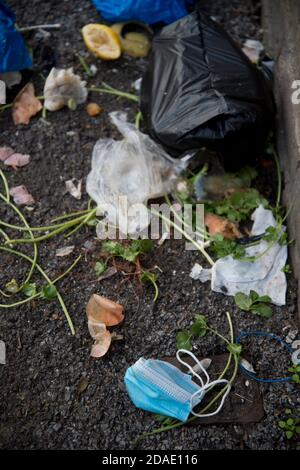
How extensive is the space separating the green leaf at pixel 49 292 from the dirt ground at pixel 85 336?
0.11 feet

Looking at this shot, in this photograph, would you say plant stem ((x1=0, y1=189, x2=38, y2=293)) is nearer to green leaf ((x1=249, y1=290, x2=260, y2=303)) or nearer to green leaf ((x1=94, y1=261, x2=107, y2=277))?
green leaf ((x1=94, y1=261, x2=107, y2=277))

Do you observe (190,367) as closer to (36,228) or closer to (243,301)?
(243,301)

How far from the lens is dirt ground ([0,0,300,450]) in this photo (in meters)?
1.81

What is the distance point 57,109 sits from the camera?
2.59 metres

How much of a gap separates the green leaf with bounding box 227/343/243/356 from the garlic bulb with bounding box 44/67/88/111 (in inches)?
57.1

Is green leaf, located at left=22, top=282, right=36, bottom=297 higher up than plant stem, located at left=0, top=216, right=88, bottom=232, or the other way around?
plant stem, located at left=0, top=216, right=88, bottom=232

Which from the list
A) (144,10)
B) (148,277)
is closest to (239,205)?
(148,277)

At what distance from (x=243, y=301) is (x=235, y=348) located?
22 cm

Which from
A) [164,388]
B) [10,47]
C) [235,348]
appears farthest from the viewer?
[10,47]

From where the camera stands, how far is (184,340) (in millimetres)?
1972

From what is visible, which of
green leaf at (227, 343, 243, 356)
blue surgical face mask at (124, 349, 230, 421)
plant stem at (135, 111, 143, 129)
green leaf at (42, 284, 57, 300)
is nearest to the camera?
blue surgical face mask at (124, 349, 230, 421)

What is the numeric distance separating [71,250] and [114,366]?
1.77ft

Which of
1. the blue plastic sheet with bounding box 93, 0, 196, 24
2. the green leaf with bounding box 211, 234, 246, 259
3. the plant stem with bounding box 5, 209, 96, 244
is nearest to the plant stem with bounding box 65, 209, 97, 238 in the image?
the plant stem with bounding box 5, 209, 96, 244
